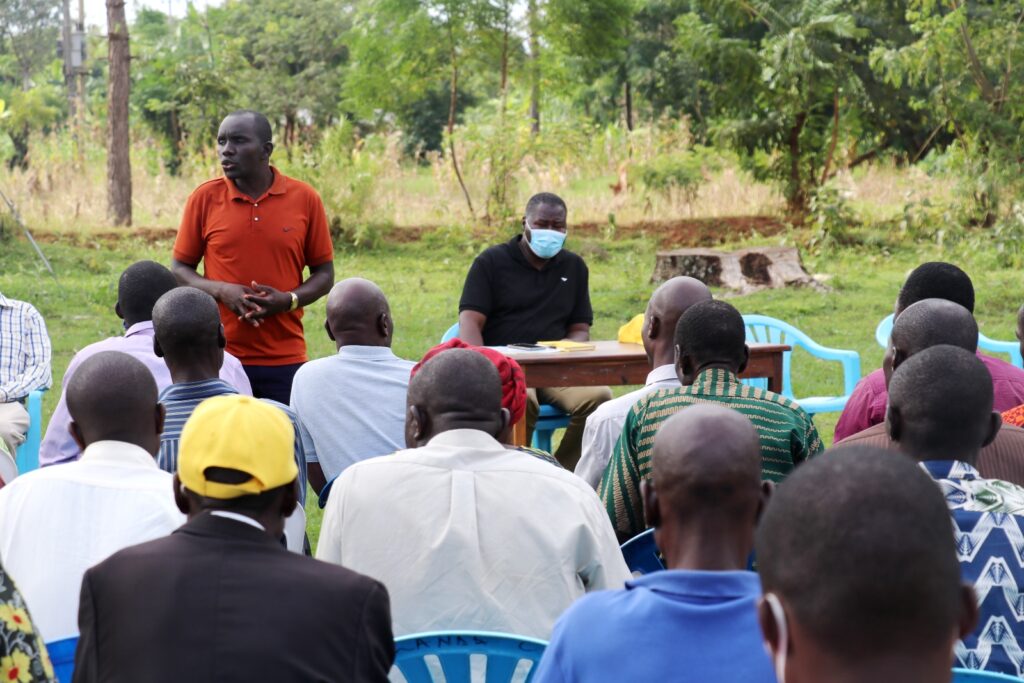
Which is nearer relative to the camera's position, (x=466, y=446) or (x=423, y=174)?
(x=466, y=446)

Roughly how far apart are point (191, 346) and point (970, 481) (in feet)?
7.88

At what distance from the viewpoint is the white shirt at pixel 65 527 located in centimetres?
288

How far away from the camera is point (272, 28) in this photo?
26594mm

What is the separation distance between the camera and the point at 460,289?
12.7 m

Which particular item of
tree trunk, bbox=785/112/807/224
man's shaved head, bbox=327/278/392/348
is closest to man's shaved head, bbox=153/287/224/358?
man's shaved head, bbox=327/278/392/348

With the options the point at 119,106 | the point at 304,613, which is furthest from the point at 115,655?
the point at 119,106

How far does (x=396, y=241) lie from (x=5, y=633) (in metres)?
13.5

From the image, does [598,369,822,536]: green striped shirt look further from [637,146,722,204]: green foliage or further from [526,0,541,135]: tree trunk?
[637,146,722,204]: green foliage

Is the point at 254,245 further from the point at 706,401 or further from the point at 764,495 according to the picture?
the point at 764,495

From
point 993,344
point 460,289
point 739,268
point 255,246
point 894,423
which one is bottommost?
point 460,289

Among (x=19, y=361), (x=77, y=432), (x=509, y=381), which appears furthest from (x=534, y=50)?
(x=77, y=432)

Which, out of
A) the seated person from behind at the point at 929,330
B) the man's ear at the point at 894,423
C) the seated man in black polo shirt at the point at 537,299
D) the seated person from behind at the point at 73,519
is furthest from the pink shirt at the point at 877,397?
the seated person from behind at the point at 73,519

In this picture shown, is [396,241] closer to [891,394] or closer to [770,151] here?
[770,151]

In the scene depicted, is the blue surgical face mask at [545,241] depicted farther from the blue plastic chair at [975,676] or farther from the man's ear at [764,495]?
the blue plastic chair at [975,676]
